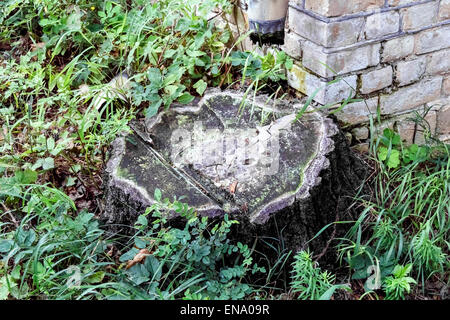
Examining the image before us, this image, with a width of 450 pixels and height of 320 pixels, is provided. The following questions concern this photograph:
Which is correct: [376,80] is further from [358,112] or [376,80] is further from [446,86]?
[446,86]

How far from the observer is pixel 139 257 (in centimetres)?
224

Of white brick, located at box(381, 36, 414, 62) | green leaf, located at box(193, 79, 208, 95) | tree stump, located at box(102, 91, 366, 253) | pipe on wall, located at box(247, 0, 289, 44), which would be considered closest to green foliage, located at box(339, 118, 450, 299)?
tree stump, located at box(102, 91, 366, 253)

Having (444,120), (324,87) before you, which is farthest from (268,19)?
(444,120)

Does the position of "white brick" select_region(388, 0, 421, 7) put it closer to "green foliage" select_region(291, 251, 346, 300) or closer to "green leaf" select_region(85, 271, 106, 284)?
"green foliage" select_region(291, 251, 346, 300)

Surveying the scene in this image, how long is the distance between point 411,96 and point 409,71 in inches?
5.9

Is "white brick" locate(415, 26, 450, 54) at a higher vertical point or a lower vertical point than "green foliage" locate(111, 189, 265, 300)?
higher

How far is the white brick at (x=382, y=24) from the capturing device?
2.65 metres

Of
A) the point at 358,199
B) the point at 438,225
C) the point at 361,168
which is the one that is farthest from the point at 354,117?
the point at 438,225

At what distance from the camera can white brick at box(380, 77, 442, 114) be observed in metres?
2.92

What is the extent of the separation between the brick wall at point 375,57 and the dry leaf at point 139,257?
3.89 ft

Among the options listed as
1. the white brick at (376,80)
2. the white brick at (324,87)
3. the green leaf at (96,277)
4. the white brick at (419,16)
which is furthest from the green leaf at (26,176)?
the white brick at (419,16)

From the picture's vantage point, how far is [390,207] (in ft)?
8.52
